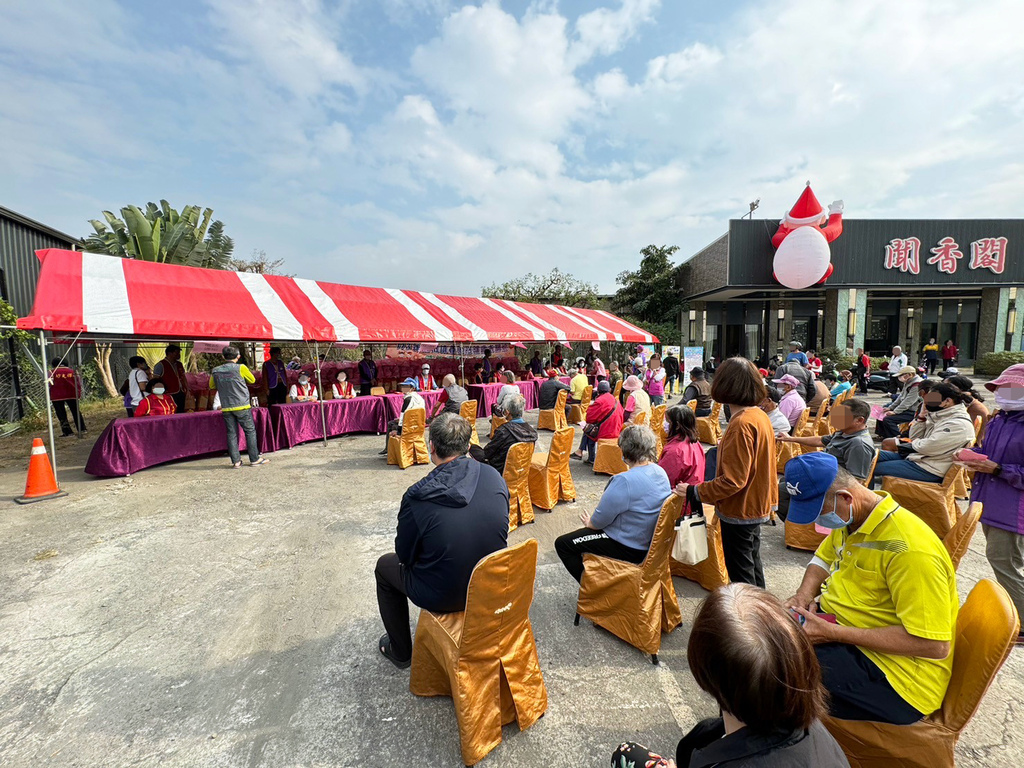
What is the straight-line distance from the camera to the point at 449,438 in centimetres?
227

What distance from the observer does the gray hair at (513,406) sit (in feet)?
15.6

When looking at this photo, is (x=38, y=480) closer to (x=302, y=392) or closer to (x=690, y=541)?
(x=302, y=392)

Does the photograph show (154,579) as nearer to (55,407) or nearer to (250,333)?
(250,333)

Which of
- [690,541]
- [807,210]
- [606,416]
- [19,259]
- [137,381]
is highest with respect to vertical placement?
[807,210]

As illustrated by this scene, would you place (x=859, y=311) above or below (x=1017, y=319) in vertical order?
above

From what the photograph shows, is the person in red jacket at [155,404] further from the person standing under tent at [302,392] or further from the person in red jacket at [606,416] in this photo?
the person in red jacket at [606,416]

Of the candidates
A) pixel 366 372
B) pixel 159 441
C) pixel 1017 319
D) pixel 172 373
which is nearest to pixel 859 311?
pixel 1017 319

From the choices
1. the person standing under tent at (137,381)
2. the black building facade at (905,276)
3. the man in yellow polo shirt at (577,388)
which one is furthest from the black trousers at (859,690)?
the black building facade at (905,276)

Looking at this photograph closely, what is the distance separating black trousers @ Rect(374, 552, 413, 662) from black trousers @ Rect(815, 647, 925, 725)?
186 cm

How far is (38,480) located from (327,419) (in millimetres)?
3901

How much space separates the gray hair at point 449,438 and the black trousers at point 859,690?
169 centimetres

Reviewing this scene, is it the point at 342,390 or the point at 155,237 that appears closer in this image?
the point at 342,390

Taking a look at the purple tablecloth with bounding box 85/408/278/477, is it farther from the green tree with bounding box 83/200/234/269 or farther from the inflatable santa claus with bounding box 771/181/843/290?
the inflatable santa claus with bounding box 771/181/843/290

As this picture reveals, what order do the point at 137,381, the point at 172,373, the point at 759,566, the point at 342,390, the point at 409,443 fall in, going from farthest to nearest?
the point at 342,390 < the point at 172,373 < the point at 137,381 < the point at 409,443 < the point at 759,566
